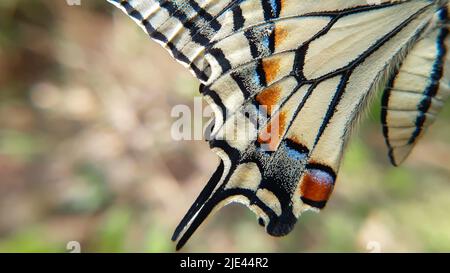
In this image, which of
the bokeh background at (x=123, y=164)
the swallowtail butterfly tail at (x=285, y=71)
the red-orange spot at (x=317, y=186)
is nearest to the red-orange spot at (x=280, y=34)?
the swallowtail butterfly tail at (x=285, y=71)

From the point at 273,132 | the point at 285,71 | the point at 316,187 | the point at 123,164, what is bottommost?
the point at 123,164

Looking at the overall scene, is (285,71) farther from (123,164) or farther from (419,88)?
(123,164)

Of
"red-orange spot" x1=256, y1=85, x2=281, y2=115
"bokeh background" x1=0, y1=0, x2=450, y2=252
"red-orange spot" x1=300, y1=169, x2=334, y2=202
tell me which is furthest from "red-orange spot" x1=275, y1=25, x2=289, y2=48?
"bokeh background" x1=0, y1=0, x2=450, y2=252

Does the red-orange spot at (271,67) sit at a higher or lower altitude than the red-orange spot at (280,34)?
lower

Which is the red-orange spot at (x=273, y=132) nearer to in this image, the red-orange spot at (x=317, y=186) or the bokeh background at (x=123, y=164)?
the red-orange spot at (x=317, y=186)

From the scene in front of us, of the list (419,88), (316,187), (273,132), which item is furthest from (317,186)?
(419,88)

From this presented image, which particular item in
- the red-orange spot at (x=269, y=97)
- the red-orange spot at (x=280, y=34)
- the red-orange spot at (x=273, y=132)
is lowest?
the red-orange spot at (x=273, y=132)

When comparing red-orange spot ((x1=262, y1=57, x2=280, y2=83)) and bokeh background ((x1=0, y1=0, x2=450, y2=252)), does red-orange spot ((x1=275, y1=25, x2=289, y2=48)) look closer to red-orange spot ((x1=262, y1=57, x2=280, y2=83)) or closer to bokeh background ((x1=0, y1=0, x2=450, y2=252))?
red-orange spot ((x1=262, y1=57, x2=280, y2=83))
